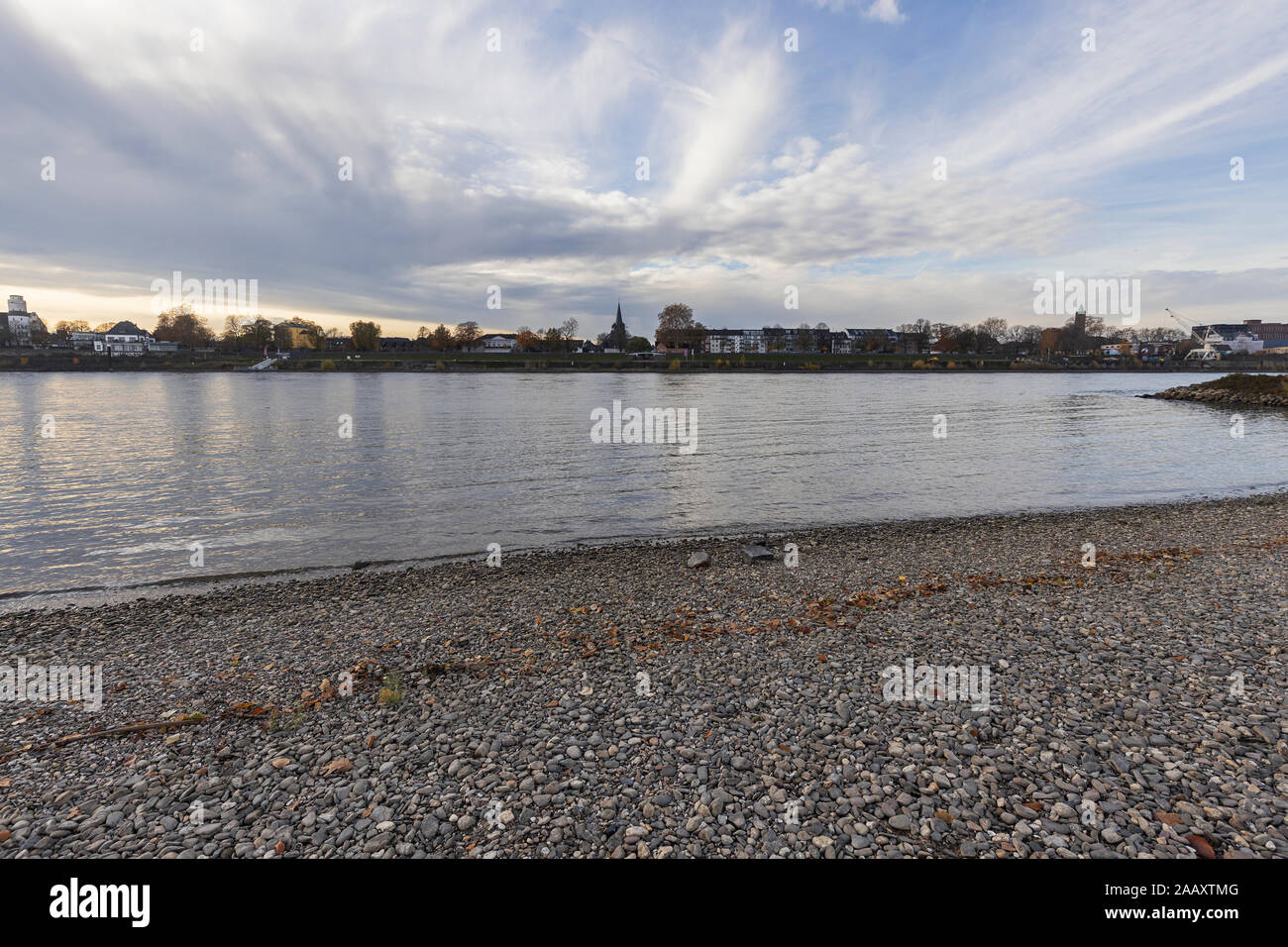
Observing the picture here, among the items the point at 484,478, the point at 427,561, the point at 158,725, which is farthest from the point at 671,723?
the point at 484,478

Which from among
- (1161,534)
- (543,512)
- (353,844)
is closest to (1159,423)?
(1161,534)

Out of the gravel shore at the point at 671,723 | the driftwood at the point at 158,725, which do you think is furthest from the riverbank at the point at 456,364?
the driftwood at the point at 158,725

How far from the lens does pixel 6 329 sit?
17612 centimetres

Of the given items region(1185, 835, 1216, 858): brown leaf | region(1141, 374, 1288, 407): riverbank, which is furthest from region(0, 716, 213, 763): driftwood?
region(1141, 374, 1288, 407): riverbank

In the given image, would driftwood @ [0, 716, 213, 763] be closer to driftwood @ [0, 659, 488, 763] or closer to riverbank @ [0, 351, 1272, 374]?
driftwood @ [0, 659, 488, 763]

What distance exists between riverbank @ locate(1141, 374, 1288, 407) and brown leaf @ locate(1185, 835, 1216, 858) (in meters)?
101

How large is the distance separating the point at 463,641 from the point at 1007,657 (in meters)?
8.57

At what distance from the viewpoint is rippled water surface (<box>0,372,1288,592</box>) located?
59.3 ft

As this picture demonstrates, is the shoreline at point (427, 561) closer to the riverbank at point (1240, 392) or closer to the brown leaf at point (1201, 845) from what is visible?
the brown leaf at point (1201, 845)

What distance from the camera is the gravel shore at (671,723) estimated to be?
5.26 meters

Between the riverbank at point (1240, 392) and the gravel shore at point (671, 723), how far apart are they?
9384 cm

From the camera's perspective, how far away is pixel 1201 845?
15.8ft

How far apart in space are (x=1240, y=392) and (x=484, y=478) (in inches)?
4190

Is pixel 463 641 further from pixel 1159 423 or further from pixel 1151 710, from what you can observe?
pixel 1159 423
